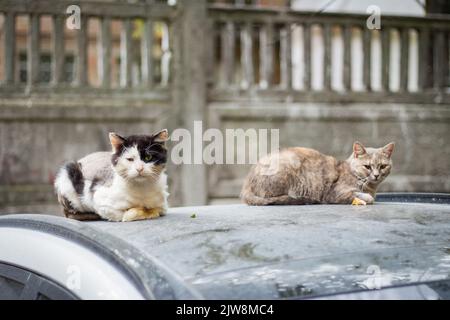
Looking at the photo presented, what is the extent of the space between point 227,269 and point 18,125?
6940 millimetres

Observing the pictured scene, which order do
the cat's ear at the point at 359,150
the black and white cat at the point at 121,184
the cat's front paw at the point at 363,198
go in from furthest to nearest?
1. the cat's ear at the point at 359,150
2. the cat's front paw at the point at 363,198
3. the black and white cat at the point at 121,184

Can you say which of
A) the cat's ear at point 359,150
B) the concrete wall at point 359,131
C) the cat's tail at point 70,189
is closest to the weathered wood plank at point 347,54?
the concrete wall at point 359,131

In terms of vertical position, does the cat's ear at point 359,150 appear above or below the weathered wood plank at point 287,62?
below

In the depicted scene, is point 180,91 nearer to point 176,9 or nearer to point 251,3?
point 176,9

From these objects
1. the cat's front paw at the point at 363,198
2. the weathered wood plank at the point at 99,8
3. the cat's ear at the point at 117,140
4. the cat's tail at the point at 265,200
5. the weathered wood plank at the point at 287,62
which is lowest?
the cat's tail at the point at 265,200

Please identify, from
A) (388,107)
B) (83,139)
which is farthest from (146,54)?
(388,107)

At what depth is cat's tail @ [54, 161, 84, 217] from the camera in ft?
11.3

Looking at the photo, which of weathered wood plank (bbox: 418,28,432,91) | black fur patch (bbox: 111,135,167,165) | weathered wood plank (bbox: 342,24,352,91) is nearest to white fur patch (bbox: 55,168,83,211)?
black fur patch (bbox: 111,135,167,165)

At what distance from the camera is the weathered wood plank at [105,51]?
838cm

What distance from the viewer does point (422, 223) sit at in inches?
92.9

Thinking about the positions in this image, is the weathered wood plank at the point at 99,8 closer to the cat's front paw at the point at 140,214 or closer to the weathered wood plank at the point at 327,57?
the weathered wood plank at the point at 327,57

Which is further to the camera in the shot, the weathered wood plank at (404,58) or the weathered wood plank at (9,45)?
the weathered wood plank at (404,58)

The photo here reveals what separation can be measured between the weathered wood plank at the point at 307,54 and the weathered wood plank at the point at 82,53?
287 centimetres

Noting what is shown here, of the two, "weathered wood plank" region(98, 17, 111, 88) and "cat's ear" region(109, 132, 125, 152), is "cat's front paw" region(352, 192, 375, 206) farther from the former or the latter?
"weathered wood plank" region(98, 17, 111, 88)
